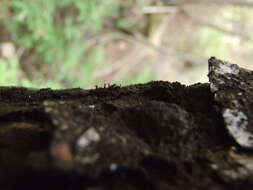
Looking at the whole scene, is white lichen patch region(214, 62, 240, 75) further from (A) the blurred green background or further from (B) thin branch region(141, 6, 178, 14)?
(B) thin branch region(141, 6, 178, 14)

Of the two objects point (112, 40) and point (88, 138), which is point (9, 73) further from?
point (88, 138)

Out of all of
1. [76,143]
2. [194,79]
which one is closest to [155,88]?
[76,143]

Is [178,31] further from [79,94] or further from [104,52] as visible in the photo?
[79,94]

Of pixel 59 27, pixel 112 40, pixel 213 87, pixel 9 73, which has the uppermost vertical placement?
pixel 112 40

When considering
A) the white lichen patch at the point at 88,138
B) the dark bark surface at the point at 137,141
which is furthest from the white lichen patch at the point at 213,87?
the white lichen patch at the point at 88,138

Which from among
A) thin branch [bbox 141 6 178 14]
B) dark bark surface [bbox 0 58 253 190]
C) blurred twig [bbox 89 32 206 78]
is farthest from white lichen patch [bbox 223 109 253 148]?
thin branch [bbox 141 6 178 14]

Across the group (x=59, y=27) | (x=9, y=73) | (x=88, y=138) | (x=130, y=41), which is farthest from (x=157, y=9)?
(x=88, y=138)

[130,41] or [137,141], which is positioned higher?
[130,41]
